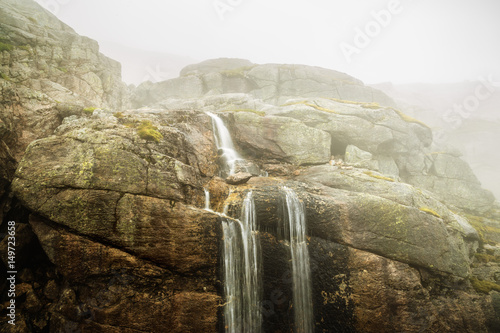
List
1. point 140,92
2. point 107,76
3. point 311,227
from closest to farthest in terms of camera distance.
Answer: point 311,227, point 107,76, point 140,92

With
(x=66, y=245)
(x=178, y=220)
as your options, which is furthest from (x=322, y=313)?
(x=66, y=245)

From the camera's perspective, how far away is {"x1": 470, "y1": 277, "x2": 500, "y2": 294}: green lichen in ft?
43.8

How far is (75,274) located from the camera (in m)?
9.73

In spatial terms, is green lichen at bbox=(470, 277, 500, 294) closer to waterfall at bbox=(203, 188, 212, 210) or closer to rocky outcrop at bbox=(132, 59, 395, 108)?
waterfall at bbox=(203, 188, 212, 210)

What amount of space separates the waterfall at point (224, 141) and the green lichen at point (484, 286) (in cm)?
1860

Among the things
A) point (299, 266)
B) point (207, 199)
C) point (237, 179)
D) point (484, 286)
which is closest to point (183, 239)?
point (207, 199)

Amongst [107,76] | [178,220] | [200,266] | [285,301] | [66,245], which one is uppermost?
[107,76]

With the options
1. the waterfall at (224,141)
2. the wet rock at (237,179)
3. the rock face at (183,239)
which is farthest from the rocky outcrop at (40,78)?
the wet rock at (237,179)

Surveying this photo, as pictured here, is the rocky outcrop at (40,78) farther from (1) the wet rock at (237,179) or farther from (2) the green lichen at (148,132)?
(1) the wet rock at (237,179)

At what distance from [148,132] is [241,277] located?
10.6 metres

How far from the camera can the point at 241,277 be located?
11.9m

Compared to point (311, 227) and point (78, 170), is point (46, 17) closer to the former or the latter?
point (78, 170)

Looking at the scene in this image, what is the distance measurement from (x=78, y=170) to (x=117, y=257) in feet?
15.5

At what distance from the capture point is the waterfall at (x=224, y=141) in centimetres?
2003
